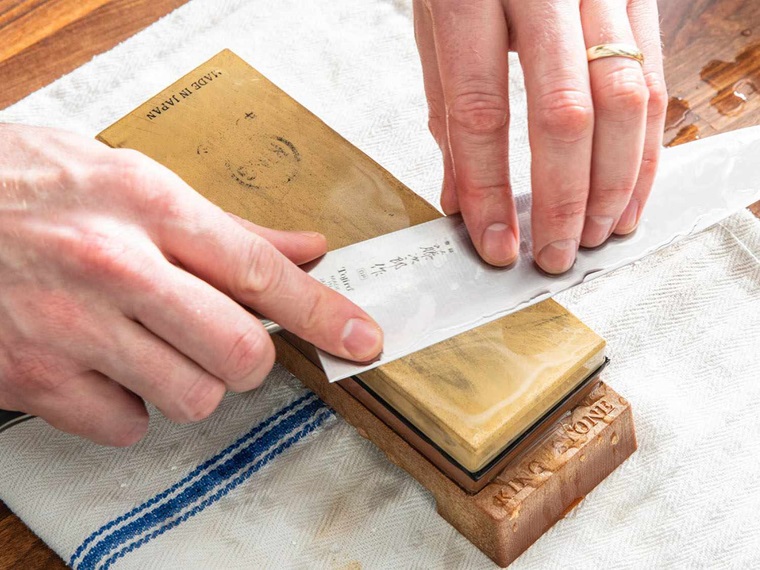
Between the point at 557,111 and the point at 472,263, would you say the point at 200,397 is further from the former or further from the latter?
the point at 557,111

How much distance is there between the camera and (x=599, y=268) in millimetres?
848

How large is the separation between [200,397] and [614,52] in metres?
0.45

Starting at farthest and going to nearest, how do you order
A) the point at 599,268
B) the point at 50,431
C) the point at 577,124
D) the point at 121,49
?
the point at 121,49, the point at 50,431, the point at 599,268, the point at 577,124

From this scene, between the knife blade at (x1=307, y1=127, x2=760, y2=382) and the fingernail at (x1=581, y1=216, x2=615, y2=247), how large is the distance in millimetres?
18

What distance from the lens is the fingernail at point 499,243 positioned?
32.4 inches

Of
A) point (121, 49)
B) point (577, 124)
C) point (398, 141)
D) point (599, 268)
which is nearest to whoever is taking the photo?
point (577, 124)

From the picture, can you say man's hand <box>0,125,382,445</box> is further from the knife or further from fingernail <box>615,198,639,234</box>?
fingernail <box>615,198,639,234</box>

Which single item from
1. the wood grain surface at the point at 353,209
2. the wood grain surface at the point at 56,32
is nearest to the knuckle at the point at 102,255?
the wood grain surface at the point at 353,209

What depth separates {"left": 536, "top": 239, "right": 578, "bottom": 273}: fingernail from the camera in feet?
2.65

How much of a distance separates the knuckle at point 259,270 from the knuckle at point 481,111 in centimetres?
20

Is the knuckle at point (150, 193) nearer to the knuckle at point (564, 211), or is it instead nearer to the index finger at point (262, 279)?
the index finger at point (262, 279)

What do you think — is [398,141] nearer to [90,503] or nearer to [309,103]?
[309,103]

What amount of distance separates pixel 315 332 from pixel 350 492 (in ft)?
0.73

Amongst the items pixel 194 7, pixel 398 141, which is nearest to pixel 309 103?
pixel 398 141
